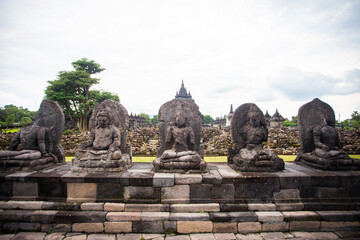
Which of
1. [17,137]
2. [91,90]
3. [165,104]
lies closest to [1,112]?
[91,90]

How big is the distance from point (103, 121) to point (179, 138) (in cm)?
216

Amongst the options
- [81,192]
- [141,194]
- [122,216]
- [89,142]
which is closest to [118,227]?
[122,216]

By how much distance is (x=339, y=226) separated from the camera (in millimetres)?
3504

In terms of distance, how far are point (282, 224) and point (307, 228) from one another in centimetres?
50

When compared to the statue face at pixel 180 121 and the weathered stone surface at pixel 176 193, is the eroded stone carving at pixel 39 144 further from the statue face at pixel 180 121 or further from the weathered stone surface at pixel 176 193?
the statue face at pixel 180 121

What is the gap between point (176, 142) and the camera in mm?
4797

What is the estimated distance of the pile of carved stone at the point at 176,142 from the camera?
168 inches

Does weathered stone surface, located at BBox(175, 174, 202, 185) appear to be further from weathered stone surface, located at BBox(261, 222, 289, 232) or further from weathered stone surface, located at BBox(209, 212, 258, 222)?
weathered stone surface, located at BBox(261, 222, 289, 232)

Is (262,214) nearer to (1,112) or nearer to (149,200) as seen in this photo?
(149,200)

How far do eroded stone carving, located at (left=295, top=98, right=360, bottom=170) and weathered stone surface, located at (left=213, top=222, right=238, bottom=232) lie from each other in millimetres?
2821

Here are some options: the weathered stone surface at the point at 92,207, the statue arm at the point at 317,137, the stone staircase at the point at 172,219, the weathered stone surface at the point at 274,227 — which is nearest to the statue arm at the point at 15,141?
the stone staircase at the point at 172,219

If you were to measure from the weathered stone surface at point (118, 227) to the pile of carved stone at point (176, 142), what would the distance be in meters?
1.19

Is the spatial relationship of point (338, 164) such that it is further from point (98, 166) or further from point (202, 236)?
point (98, 166)

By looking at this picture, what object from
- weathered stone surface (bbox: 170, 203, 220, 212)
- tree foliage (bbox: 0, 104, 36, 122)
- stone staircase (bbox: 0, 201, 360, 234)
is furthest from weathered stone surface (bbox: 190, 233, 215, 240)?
tree foliage (bbox: 0, 104, 36, 122)
